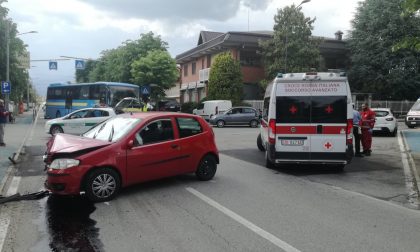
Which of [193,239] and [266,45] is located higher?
[266,45]

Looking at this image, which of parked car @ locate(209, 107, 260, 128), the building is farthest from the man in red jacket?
the building

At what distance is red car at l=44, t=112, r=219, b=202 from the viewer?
23.1 ft

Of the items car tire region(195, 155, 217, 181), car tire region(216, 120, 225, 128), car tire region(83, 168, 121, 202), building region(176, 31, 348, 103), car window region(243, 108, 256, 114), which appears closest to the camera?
car tire region(83, 168, 121, 202)

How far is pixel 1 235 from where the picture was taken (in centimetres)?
566

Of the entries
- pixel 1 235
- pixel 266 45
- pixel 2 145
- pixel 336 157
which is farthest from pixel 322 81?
pixel 266 45

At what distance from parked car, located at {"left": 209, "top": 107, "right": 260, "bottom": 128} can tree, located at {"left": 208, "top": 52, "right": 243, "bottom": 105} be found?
5.92 metres

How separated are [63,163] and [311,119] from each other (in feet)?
19.5

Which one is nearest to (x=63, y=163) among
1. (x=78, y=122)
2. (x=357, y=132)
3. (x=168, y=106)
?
(x=357, y=132)

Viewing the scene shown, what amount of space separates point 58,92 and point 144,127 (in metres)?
30.7

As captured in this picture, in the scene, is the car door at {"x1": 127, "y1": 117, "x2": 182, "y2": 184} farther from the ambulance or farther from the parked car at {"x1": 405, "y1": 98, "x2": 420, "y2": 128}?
the parked car at {"x1": 405, "y1": 98, "x2": 420, "y2": 128}

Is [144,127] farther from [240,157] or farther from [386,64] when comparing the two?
[386,64]

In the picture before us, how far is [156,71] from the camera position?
4156 centimetres

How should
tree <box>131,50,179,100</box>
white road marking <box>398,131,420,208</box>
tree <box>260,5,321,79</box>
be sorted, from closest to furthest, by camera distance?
white road marking <box>398,131,420,208</box> < tree <box>260,5,321,79</box> < tree <box>131,50,179,100</box>

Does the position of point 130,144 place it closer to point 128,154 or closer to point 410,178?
point 128,154
